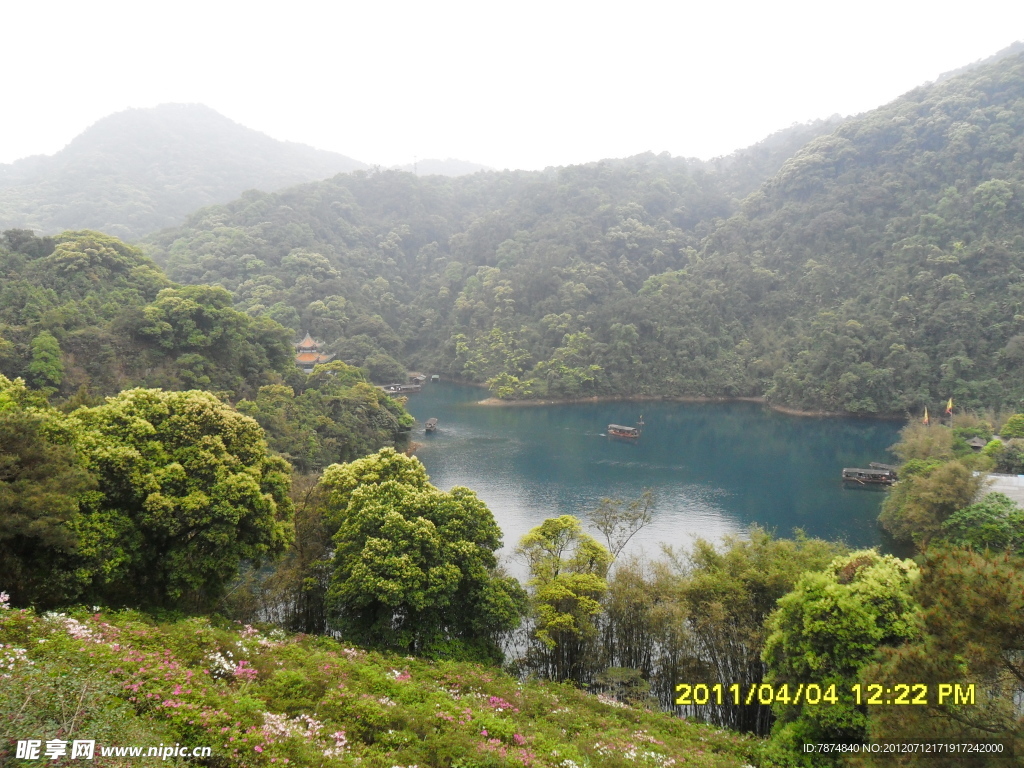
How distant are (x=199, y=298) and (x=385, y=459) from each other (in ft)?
76.1

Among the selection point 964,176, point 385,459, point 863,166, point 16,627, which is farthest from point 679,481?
point 863,166

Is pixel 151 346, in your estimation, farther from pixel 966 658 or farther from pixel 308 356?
pixel 966 658

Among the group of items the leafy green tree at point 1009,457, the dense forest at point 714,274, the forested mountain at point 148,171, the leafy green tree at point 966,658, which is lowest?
the leafy green tree at point 1009,457

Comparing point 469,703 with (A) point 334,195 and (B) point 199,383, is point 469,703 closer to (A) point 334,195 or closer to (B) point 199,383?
(B) point 199,383

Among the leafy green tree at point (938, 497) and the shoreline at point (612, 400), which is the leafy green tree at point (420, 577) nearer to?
the leafy green tree at point (938, 497)

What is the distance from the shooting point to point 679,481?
105 feet

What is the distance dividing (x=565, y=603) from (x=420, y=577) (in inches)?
158

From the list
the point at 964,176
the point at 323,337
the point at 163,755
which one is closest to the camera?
the point at 163,755

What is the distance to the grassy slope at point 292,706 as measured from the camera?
5312 mm

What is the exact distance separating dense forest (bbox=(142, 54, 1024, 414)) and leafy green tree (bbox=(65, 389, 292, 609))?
44101 millimetres

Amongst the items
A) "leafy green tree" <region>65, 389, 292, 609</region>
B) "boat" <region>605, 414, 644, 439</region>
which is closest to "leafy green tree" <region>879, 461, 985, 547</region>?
"boat" <region>605, 414, 644, 439</region>

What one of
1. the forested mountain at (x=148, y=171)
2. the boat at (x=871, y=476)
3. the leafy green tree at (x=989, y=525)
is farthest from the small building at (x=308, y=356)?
the forested mountain at (x=148, y=171)

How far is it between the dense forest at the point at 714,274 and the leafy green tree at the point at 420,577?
1674 inches

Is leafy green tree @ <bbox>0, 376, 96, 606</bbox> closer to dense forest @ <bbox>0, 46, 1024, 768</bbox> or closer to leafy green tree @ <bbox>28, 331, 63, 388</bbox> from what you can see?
dense forest @ <bbox>0, 46, 1024, 768</bbox>
